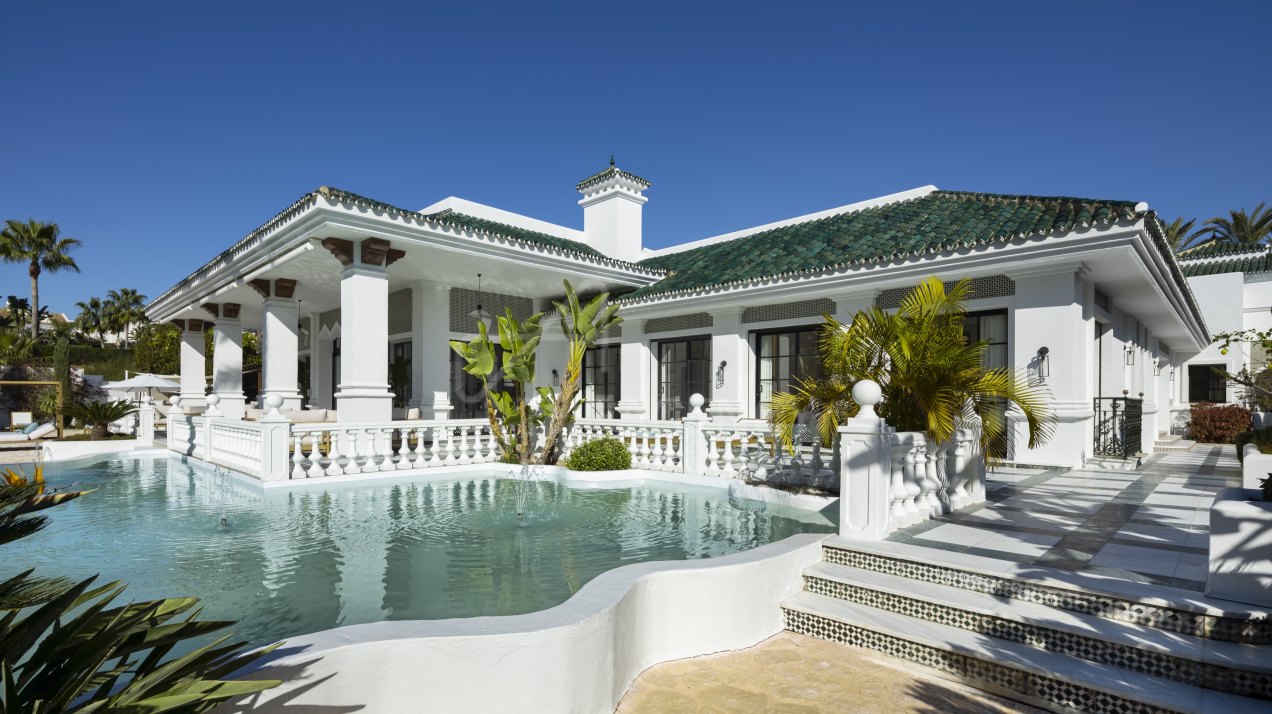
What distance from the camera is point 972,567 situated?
14.3 feet

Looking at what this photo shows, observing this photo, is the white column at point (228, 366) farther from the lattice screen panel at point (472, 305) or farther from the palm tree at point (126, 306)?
the palm tree at point (126, 306)

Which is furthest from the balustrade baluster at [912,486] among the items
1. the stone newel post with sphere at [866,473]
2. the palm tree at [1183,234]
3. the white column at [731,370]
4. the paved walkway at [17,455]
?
the palm tree at [1183,234]

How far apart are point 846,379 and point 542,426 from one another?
6.51m

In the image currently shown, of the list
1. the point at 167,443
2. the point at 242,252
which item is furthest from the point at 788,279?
the point at 167,443

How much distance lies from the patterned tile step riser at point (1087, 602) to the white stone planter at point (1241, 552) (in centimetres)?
19

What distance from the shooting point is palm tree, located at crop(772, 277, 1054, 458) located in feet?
19.6

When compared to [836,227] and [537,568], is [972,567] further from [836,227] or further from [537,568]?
[836,227]

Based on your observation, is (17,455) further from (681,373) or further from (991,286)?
(991,286)

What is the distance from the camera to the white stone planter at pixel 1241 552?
11.5 ft

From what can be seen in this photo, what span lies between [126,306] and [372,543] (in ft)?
178

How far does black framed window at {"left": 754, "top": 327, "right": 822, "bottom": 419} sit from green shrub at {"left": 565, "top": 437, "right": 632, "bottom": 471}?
3.63 meters

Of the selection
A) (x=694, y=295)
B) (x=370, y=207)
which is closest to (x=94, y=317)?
(x=370, y=207)

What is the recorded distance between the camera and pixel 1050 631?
3756 millimetres

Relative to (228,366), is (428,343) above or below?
above
